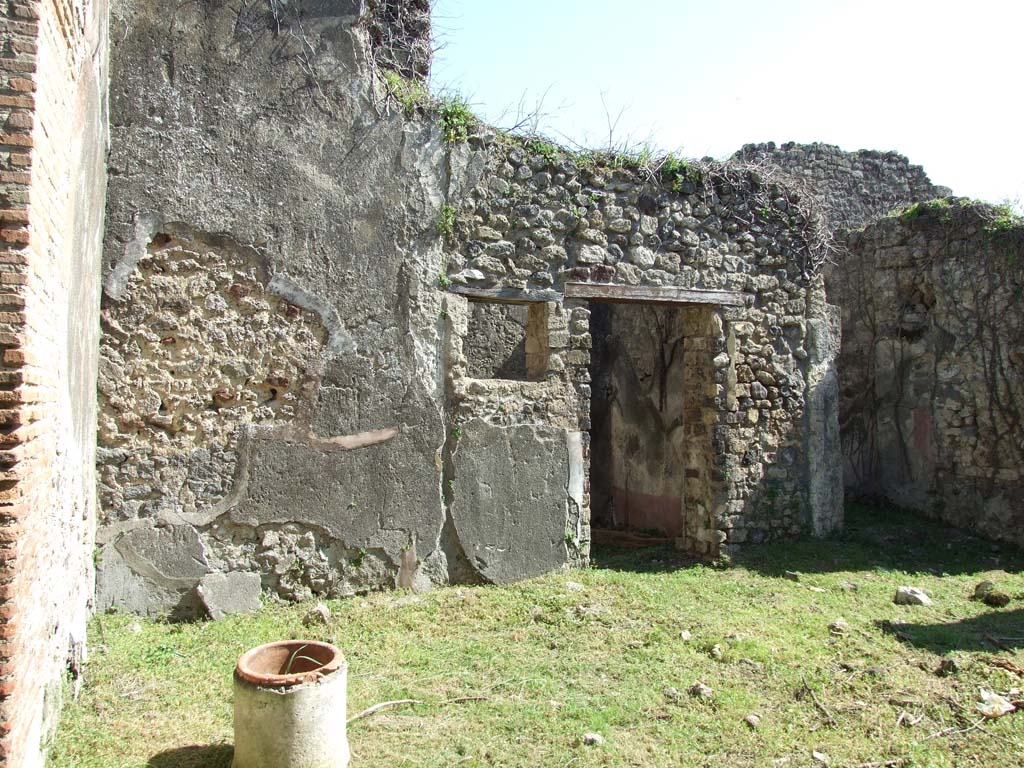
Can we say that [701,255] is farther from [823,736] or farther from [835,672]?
[823,736]

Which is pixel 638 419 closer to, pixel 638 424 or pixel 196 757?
pixel 638 424

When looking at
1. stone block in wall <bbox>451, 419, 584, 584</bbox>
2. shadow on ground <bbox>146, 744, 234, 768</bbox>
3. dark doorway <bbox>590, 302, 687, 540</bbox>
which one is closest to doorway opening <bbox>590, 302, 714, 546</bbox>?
dark doorway <bbox>590, 302, 687, 540</bbox>

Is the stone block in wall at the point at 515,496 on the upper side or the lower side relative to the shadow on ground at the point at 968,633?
upper

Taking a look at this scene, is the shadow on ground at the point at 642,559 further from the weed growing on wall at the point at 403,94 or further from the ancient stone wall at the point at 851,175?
the ancient stone wall at the point at 851,175

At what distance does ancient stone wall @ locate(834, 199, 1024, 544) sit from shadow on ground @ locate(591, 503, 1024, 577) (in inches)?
15.6

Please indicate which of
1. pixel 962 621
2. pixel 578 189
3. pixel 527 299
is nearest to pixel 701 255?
pixel 578 189

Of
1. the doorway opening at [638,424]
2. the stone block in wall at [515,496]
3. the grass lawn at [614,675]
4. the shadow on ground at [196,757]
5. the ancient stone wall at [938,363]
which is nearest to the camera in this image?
the shadow on ground at [196,757]

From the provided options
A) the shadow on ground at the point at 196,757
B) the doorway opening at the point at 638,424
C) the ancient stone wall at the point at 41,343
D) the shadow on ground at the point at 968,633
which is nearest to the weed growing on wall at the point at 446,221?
the ancient stone wall at the point at 41,343

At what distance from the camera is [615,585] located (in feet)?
18.9

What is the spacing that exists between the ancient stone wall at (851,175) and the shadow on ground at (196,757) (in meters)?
11.3

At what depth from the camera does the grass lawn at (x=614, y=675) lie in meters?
3.43

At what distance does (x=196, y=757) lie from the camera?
3227 millimetres

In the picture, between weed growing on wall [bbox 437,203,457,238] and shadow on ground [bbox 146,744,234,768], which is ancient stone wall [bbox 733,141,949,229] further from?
shadow on ground [bbox 146,744,234,768]

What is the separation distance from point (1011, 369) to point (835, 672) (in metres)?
4.82
